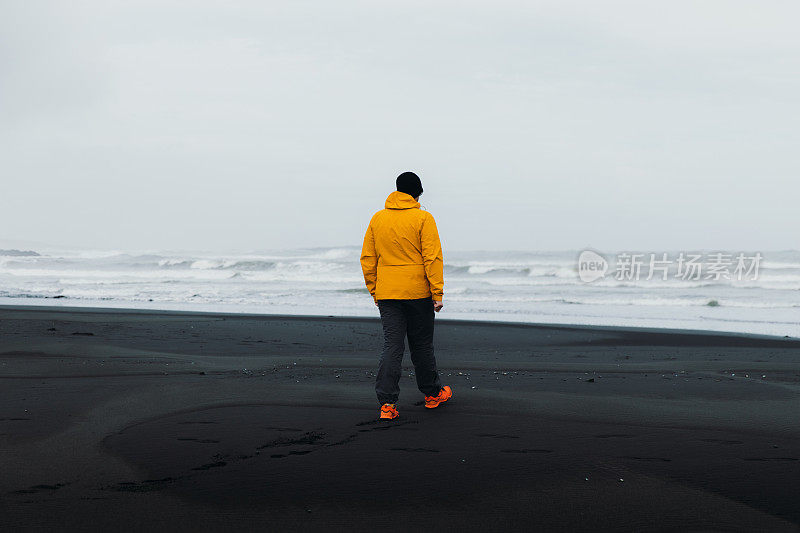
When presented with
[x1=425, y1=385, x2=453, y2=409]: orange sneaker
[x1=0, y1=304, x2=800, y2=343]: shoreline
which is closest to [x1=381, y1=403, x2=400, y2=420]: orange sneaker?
[x1=425, y1=385, x2=453, y2=409]: orange sneaker

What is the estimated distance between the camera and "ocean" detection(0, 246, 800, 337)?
18.5 metres

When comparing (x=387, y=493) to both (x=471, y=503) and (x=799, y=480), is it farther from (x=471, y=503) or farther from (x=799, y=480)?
(x=799, y=480)

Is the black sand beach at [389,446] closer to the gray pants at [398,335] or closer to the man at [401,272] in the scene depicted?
the gray pants at [398,335]

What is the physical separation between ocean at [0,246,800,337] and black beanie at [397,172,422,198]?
10.9 m

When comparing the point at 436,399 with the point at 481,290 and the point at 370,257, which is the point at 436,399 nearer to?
the point at 370,257

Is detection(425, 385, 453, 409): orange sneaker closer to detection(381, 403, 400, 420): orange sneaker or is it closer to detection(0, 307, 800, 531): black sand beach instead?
detection(0, 307, 800, 531): black sand beach

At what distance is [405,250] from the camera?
5.55 m

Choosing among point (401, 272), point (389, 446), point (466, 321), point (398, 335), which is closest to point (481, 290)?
point (466, 321)

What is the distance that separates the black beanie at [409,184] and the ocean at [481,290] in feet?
35.6

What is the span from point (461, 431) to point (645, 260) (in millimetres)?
44601

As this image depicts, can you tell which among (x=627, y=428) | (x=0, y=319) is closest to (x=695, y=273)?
(x=0, y=319)

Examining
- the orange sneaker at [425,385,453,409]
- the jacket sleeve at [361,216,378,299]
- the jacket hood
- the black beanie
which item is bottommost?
the orange sneaker at [425,385,453,409]

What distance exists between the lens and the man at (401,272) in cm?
550

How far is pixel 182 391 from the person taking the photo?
6.58 meters
